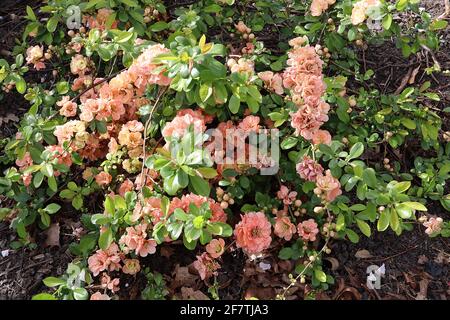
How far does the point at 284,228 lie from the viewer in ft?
6.89

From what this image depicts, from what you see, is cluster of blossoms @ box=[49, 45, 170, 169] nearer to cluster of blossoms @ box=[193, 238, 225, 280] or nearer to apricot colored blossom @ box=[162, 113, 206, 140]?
apricot colored blossom @ box=[162, 113, 206, 140]

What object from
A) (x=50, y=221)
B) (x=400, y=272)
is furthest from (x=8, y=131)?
(x=400, y=272)

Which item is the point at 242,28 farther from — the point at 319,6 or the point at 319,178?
the point at 319,178

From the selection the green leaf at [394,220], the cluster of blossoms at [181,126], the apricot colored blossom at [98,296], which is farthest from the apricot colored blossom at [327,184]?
the apricot colored blossom at [98,296]

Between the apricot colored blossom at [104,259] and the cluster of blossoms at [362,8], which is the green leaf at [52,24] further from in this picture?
the cluster of blossoms at [362,8]

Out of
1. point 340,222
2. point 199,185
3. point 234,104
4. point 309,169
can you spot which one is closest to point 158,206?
point 199,185

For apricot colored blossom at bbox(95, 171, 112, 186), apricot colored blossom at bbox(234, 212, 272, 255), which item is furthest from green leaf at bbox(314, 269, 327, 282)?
apricot colored blossom at bbox(95, 171, 112, 186)

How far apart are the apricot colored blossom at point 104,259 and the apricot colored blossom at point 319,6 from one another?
140cm

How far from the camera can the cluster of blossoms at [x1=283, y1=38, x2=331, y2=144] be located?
6.68ft

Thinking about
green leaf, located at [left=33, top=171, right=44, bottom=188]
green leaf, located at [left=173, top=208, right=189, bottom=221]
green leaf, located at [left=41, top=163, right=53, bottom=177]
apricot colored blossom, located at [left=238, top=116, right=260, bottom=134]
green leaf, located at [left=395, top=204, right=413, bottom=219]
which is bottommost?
green leaf, located at [left=395, top=204, right=413, bottom=219]

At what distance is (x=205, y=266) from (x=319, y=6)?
4.29ft

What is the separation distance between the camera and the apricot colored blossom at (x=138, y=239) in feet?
6.31
